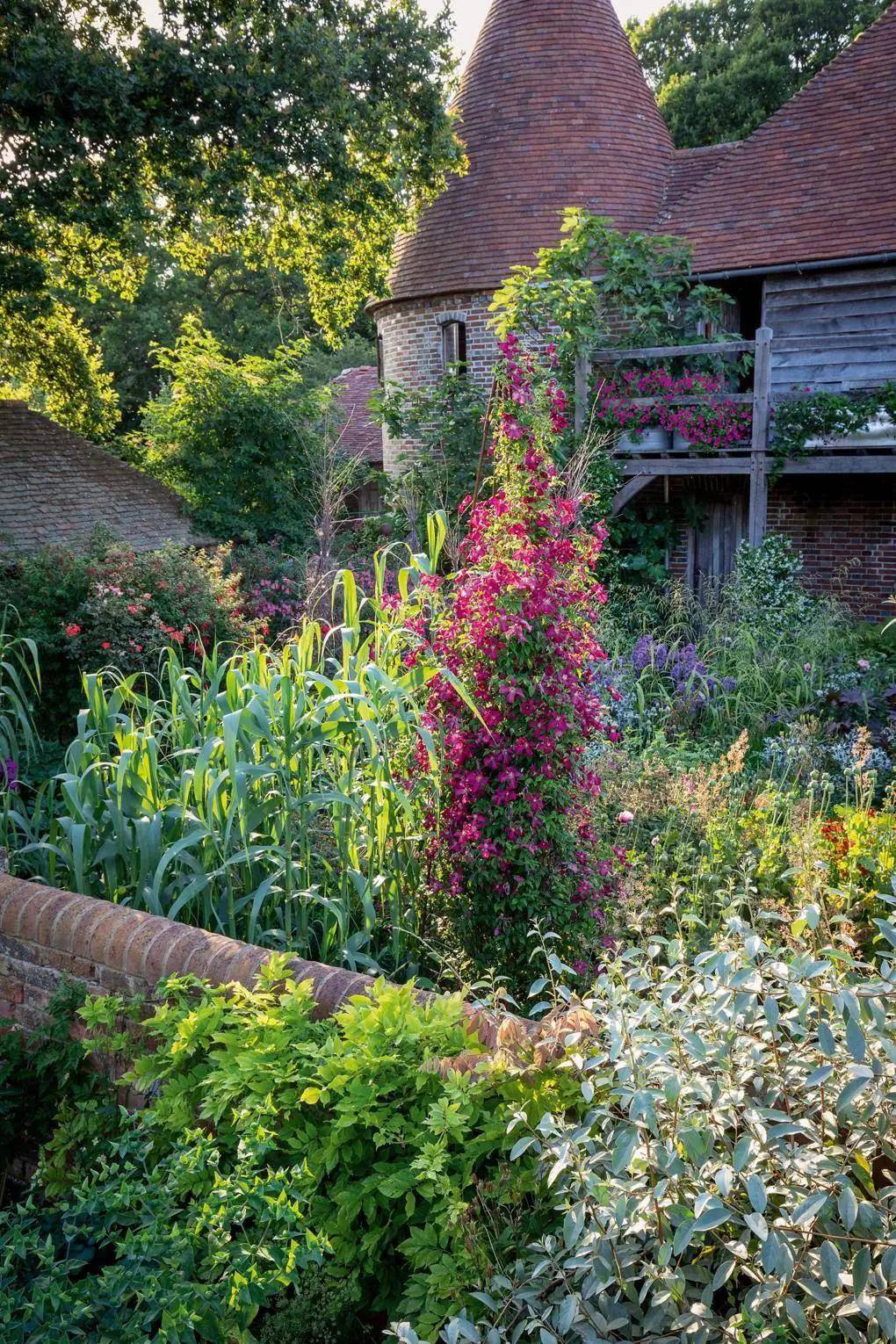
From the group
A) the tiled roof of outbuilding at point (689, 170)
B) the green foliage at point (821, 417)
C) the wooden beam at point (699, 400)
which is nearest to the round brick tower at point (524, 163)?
the tiled roof of outbuilding at point (689, 170)

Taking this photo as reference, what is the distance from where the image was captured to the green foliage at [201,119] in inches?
364

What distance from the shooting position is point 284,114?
1016 cm

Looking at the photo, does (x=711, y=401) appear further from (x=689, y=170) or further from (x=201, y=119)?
(x=689, y=170)

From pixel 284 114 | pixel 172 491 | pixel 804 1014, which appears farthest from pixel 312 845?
pixel 172 491

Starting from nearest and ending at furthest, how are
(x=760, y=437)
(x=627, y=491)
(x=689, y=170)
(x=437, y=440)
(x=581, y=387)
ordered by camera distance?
1. (x=760, y=437)
2. (x=581, y=387)
3. (x=627, y=491)
4. (x=437, y=440)
5. (x=689, y=170)

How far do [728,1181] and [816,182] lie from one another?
13.2 meters

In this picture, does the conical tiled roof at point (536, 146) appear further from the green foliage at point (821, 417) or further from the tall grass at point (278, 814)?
the tall grass at point (278, 814)

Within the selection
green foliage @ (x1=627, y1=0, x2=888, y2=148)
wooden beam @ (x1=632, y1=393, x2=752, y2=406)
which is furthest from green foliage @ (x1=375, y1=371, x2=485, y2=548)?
green foliage @ (x1=627, y1=0, x2=888, y2=148)

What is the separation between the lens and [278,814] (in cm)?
380

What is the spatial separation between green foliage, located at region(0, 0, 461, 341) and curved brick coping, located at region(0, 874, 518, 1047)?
8.09 meters

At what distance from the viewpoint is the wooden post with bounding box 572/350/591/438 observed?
1129 centimetres

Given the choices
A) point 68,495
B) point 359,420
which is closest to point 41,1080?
point 68,495

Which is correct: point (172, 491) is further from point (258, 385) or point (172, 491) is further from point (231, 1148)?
point (231, 1148)

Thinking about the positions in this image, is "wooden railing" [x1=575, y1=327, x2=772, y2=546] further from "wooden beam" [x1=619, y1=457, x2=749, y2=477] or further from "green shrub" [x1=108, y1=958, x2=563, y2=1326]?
"green shrub" [x1=108, y1=958, x2=563, y2=1326]
